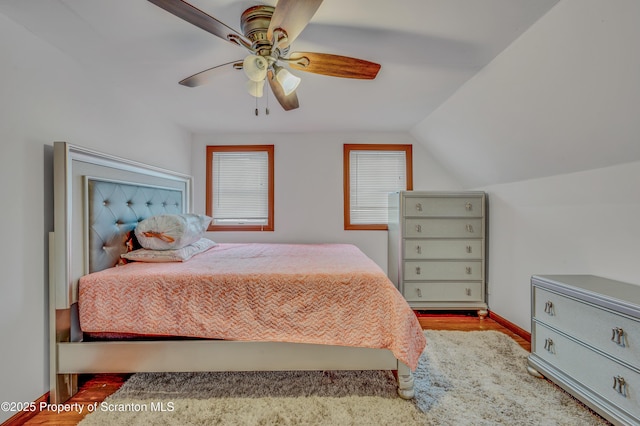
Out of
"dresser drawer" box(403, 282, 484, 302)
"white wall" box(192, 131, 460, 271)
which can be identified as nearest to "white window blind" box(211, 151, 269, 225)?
"white wall" box(192, 131, 460, 271)

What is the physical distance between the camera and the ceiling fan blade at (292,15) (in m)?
1.04

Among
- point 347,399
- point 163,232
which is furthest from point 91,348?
point 347,399

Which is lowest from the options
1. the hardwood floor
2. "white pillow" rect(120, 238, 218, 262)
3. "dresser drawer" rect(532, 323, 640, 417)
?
the hardwood floor

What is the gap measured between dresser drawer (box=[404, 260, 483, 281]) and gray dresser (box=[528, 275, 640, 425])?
101 cm

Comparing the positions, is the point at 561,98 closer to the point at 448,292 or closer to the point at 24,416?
the point at 448,292

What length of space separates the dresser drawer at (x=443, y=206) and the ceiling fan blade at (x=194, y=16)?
2264mm

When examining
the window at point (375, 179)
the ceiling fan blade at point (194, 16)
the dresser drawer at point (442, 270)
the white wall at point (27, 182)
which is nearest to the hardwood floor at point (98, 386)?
the white wall at point (27, 182)

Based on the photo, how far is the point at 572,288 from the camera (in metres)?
1.59

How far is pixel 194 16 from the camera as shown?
3.71 ft

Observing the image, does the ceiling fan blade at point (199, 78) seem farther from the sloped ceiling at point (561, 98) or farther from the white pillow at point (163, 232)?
the sloped ceiling at point (561, 98)

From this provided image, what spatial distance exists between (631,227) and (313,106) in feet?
7.95

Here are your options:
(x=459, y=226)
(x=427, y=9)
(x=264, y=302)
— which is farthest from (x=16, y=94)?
(x=459, y=226)

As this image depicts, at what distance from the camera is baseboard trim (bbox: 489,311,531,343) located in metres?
2.34

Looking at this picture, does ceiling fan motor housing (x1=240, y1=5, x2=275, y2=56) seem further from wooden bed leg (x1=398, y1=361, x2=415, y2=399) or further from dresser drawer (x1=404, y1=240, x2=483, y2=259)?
dresser drawer (x1=404, y1=240, x2=483, y2=259)
